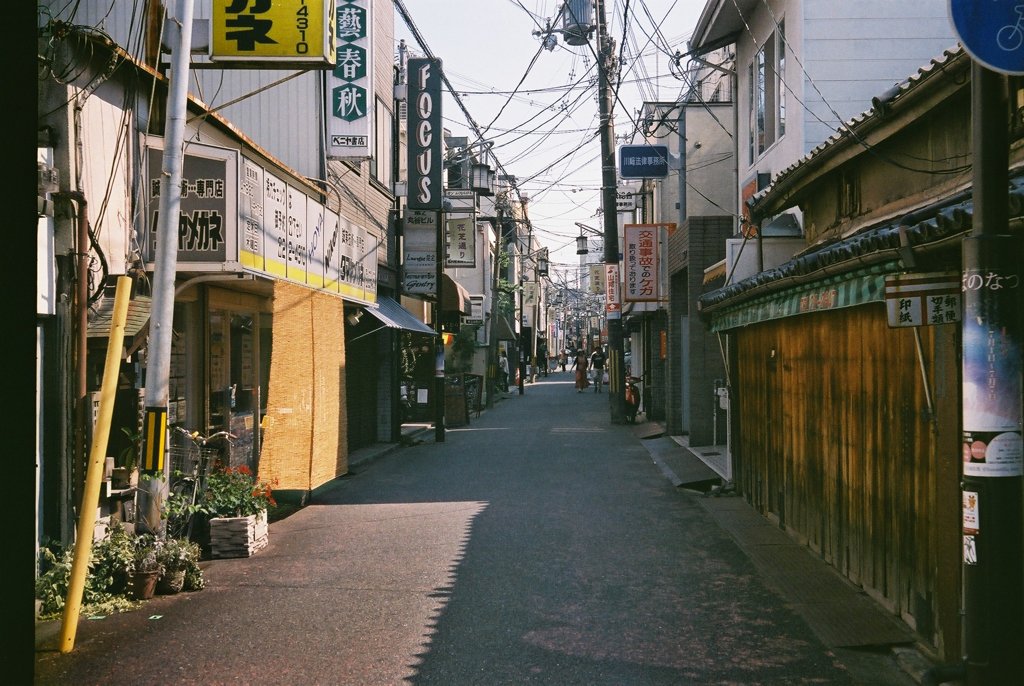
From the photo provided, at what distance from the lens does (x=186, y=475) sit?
32.4 ft

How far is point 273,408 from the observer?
1201 cm

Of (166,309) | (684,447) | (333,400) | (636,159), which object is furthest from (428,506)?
(636,159)

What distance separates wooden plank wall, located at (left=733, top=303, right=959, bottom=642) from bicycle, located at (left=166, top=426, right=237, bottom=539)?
21.9 ft

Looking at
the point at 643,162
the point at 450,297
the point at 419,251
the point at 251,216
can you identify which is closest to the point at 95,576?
the point at 251,216

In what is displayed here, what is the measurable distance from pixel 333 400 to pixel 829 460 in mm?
7837

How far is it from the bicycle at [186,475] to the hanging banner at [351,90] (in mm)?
6747

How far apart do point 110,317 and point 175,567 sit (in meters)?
2.48

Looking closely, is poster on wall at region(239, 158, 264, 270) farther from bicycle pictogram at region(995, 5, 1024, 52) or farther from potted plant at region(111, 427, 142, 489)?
bicycle pictogram at region(995, 5, 1024, 52)

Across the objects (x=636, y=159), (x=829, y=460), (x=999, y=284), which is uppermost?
(x=636, y=159)

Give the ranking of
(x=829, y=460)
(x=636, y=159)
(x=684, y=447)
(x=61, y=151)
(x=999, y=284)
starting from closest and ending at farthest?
1. (x=999, y=284)
2. (x=61, y=151)
3. (x=829, y=460)
4. (x=684, y=447)
5. (x=636, y=159)

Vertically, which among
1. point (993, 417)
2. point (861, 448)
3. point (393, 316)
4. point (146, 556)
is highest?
point (393, 316)

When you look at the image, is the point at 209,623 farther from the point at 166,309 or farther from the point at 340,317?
the point at 340,317

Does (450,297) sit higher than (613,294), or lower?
lower

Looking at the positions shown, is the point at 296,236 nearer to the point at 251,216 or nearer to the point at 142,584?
the point at 251,216
